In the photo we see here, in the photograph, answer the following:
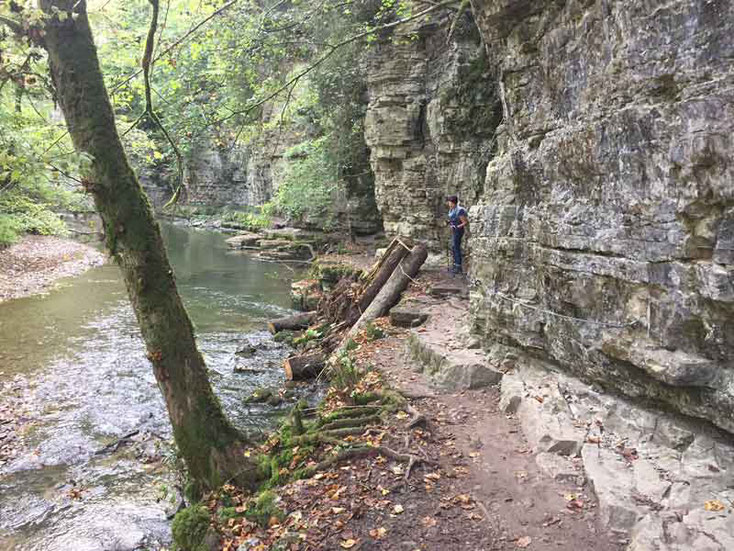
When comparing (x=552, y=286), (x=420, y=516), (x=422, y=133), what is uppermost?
(x=422, y=133)

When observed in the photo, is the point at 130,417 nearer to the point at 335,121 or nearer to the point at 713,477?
the point at 713,477

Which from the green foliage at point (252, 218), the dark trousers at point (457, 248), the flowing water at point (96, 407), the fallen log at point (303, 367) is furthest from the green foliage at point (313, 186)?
the fallen log at point (303, 367)

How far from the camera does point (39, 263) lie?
70.7ft

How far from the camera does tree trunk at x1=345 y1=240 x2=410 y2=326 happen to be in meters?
12.2

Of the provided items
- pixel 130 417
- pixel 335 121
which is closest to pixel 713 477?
pixel 130 417

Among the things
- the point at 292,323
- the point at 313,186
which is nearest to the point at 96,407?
the point at 292,323

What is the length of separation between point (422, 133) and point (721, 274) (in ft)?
45.1

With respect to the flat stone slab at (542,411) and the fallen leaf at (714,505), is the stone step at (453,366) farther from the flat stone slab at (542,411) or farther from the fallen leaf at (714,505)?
the fallen leaf at (714,505)

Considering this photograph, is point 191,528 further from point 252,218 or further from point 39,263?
point 252,218

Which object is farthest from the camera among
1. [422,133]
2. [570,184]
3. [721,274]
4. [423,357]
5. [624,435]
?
[422,133]

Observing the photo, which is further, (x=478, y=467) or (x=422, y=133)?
(x=422, y=133)

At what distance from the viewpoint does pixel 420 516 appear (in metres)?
4.68

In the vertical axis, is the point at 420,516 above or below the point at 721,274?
below

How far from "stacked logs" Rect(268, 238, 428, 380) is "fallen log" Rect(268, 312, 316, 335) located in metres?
0.52
